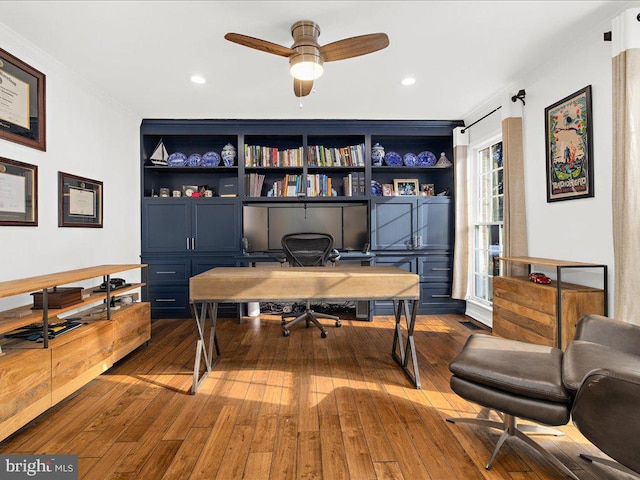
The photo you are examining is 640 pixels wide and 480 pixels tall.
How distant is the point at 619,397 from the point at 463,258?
2.99m

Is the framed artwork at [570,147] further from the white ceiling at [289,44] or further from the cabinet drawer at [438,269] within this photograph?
the cabinet drawer at [438,269]

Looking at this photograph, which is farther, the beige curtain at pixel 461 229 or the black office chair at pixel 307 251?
the beige curtain at pixel 461 229

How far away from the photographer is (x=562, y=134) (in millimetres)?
2527

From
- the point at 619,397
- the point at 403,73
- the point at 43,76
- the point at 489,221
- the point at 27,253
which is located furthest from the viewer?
the point at 489,221

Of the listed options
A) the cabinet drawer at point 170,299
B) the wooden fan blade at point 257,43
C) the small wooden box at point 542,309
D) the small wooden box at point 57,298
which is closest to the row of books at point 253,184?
the cabinet drawer at point 170,299

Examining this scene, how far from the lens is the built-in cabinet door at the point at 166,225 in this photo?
13.0 feet

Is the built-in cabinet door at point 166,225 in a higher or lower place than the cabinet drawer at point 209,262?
higher

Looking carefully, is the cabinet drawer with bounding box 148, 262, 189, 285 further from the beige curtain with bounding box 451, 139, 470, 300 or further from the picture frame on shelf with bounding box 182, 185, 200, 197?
the beige curtain with bounding box 451, 139, 470, 300

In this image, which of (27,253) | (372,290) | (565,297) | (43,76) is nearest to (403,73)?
(372,290)

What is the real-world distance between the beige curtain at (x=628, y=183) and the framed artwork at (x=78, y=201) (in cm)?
403

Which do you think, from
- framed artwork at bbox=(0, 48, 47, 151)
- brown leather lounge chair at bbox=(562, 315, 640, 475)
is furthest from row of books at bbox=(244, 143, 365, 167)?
brown leather lounge chair at bbox=(562, 315, 640, 475)

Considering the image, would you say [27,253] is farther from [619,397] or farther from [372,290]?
[619,397]

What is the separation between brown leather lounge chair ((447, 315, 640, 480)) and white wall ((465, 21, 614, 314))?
2.90 ft

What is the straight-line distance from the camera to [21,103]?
2309 millimetres
